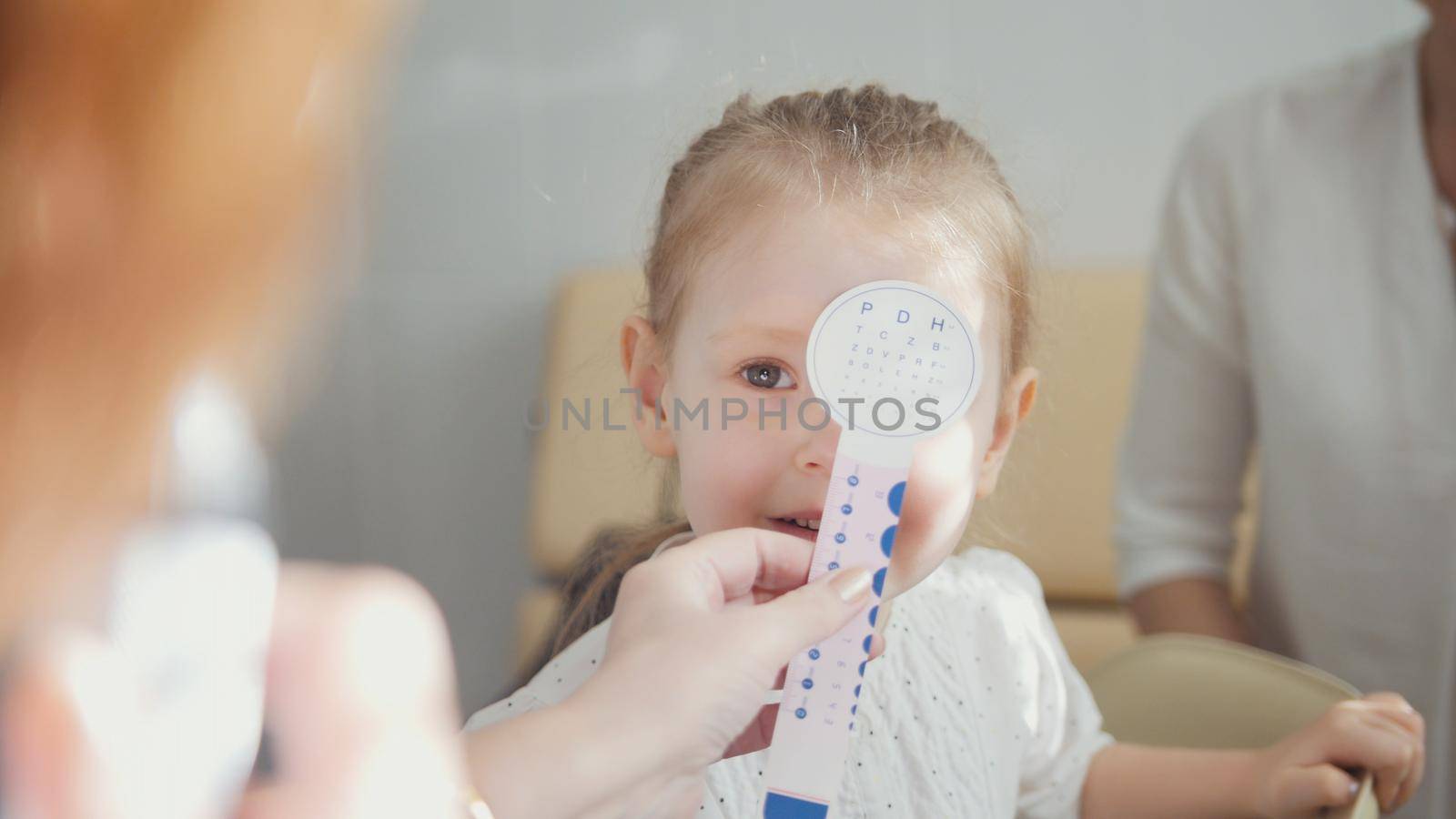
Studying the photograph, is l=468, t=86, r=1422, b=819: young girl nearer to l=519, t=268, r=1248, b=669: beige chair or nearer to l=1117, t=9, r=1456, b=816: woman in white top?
l=519, t=268, r=1248, b=669: beige chair

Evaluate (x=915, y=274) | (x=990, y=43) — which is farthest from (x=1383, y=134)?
(x=915, y=274)

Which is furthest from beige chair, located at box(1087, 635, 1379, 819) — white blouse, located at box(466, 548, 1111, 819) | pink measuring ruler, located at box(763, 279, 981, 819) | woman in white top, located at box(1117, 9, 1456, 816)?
pink measuring ruler, located at box(763, 279, 981, 819)

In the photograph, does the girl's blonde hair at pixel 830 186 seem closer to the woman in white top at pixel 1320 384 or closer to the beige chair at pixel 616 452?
the beige chair at pixel 616 452

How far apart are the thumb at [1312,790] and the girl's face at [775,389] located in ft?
0.69

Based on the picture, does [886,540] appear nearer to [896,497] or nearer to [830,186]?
[896,497]

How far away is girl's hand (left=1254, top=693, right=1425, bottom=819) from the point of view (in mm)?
464

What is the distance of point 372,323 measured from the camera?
40 cm

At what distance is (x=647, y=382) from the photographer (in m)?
0.40

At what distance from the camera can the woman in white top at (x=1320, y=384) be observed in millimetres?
708

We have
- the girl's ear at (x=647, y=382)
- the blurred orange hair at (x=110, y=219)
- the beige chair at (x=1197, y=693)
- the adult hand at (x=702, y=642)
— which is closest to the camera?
the blurred orange hair at (x=110, y=219)

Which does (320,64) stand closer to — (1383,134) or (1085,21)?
(1085,21)

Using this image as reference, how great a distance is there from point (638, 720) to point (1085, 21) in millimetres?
485

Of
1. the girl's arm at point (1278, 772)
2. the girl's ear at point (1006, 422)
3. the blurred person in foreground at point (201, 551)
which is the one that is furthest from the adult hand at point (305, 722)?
the girl's arm at point (1278, 772)

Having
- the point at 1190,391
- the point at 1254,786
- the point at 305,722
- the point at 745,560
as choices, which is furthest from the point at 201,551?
the point at 1190,391
